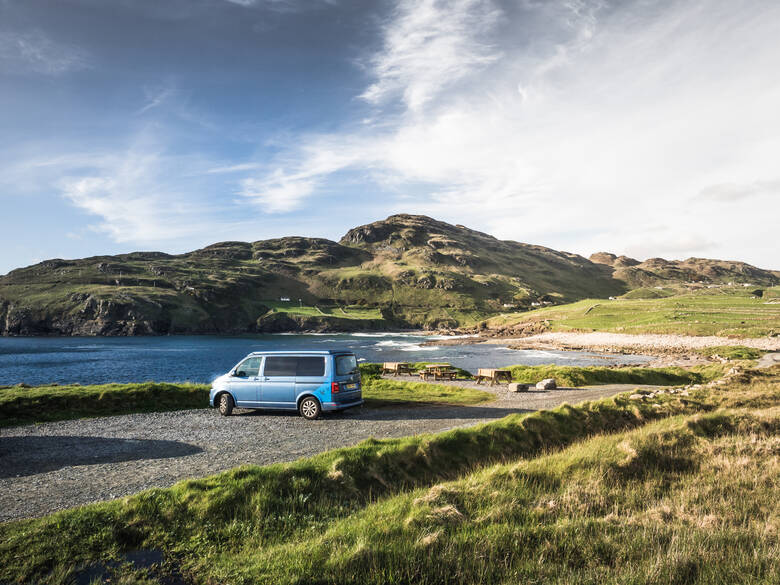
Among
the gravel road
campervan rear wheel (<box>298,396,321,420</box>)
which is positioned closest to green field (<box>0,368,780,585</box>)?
the gravel road

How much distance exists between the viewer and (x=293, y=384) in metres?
18.9

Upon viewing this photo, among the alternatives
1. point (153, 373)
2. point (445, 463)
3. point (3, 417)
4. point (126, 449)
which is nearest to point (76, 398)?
point (3, 417)

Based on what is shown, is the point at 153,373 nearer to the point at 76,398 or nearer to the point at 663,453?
the point at 76,398

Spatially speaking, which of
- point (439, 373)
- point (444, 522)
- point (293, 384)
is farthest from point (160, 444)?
A: point (439, 373)

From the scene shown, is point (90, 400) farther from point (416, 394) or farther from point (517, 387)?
point (517, 387)

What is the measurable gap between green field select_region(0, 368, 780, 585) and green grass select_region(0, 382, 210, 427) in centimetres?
1465

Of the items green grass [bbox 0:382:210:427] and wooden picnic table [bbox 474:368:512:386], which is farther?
wooden picnic table [bbox 474:368:512:386]

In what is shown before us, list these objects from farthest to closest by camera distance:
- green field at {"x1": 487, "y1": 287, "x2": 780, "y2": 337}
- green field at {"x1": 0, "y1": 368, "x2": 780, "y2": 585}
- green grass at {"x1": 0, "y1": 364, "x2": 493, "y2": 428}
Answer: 1. green field at {"x1": 487, "y1": 287, "x2": 780, "y2": 337}
2. green grass at {"x1": 0, "y1": 364, "x2": 493, "y2": 428}
3. green field at {"x1": 0, "y1": 368, "x2": 780, "y2": 585}

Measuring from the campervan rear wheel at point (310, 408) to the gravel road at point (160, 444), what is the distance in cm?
53

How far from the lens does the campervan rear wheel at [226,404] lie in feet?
64.2

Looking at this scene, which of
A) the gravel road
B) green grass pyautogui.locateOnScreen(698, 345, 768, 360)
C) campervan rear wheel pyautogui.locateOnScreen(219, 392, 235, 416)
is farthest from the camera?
green grass pyautogui.locateOnScreen(698, 345, 768, 360)

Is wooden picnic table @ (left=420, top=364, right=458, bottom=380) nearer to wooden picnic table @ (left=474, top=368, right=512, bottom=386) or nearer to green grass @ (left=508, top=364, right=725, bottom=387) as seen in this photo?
wooden picnic table @ (left=474, top=368, right=512, bottom=386)

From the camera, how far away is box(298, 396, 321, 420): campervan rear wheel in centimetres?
1848

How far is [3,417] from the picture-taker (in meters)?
17.6
